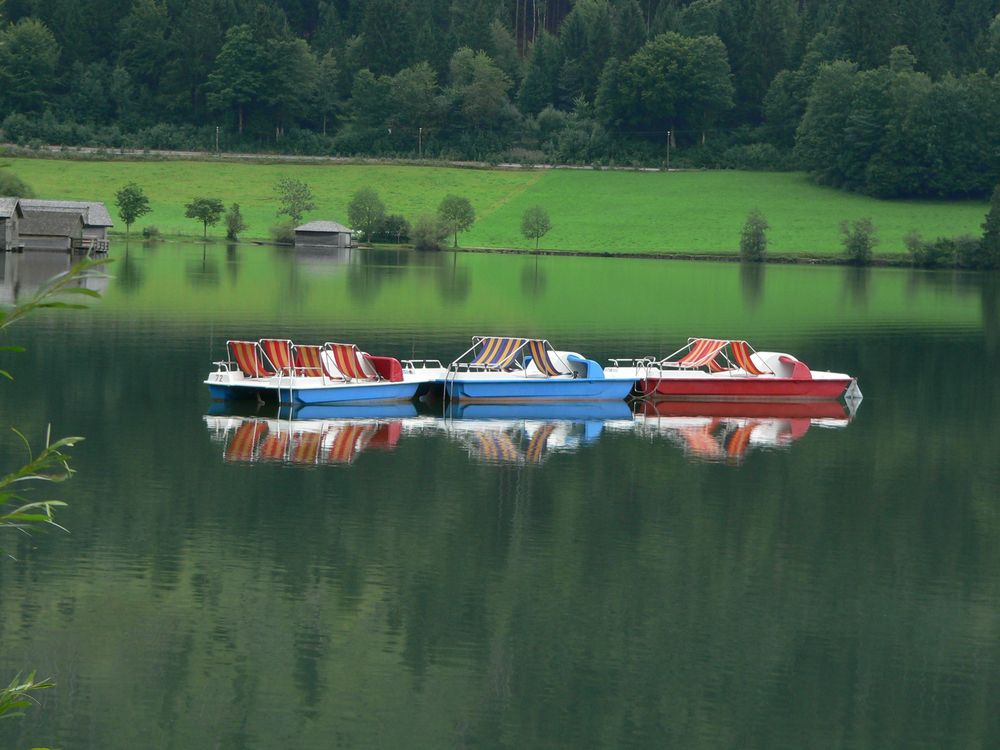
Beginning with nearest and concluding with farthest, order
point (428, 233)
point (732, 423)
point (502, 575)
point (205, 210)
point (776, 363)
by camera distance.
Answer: point (502, 575) < point (732, 423) < point (776, 363) < point (205, 210) < point (428, 233)

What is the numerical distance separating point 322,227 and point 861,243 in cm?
3995

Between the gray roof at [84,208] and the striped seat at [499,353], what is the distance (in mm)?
62862

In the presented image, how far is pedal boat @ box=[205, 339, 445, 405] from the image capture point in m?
34.7

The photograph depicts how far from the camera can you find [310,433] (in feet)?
104

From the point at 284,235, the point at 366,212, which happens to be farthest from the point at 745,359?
the point at 366,212

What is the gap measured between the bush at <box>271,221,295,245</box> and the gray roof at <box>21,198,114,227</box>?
2463 centimetres

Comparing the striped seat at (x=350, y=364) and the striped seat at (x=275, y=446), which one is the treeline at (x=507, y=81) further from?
the striped seat at (x=275, y=446)

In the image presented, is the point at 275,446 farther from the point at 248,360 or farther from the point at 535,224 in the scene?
the point at 535,224

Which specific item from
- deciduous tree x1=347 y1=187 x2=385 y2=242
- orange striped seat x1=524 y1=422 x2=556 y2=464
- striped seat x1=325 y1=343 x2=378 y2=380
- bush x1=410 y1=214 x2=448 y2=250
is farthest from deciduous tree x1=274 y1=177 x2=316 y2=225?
orange striped seat x1=524 y1=422 x2=556 y2=464

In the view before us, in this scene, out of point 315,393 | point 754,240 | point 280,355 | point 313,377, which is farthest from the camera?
point 754,240

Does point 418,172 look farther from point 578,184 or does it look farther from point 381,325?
point 381,325

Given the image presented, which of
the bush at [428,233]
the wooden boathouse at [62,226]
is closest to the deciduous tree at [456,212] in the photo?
the bush at [428,233]

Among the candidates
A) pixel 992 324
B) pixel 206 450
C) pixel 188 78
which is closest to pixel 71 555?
pixel 206 450

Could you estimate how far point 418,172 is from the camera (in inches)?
5787
